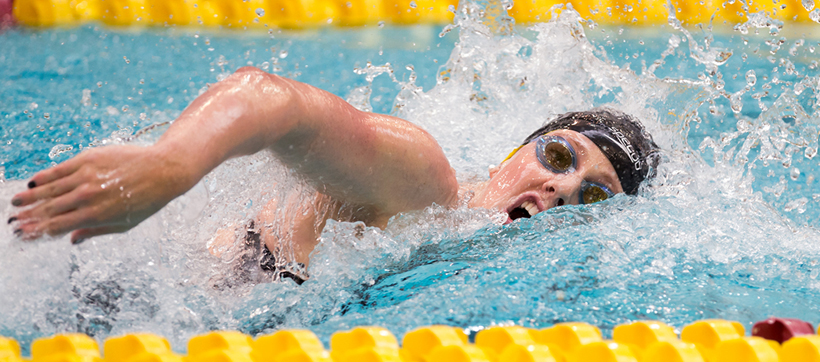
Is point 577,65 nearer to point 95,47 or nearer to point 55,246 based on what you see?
point 55,246

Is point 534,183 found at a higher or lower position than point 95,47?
higher

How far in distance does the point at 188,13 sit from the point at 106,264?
3.03 m

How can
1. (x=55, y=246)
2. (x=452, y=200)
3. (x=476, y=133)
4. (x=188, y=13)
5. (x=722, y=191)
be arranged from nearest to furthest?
(x=55, y=246) → (x=452, y=200) → (x=722, y=191) → (x=476, y=133) → (x=188, y=13)

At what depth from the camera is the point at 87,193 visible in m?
0.72

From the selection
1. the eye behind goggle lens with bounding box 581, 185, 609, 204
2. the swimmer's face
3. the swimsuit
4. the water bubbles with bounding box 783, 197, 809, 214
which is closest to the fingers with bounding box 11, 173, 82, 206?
the swimsuit

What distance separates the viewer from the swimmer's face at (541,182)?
1.65 m

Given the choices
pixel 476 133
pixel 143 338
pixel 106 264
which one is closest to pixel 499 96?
pixel 476 133

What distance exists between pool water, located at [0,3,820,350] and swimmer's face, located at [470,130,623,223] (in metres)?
0.05

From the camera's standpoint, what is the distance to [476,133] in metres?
2.73

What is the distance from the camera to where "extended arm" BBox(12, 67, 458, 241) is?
2.39ft

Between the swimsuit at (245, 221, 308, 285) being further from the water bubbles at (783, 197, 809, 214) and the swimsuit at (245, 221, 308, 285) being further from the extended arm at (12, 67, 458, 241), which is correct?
the water bubbles at (783, 197, 809, 214)

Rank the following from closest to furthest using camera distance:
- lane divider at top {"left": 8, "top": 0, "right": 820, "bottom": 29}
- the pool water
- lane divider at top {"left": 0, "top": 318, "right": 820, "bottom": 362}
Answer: lane divider at top {"left": 0, "top": 318, "right": 820, "bottom": 362}
the pool water
lane divider at top {"left": 8, "top": 0, "right": 820, "bottom": 29}

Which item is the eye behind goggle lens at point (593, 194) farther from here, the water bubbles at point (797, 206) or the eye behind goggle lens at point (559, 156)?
the water bubbles at point (797, 206)

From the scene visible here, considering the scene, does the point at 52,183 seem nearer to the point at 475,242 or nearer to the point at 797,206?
the point at 475,242
